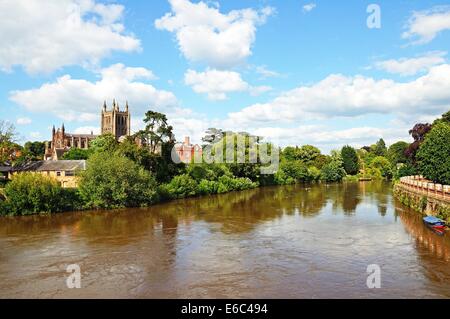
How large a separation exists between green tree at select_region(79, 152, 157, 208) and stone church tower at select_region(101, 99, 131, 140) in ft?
275

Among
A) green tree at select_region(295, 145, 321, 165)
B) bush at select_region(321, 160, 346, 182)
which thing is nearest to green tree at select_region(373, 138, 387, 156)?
green tree at select_region(295, 145, 321, 165)

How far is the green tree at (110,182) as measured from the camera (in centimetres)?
3969

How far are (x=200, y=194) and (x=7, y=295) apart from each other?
129 ft

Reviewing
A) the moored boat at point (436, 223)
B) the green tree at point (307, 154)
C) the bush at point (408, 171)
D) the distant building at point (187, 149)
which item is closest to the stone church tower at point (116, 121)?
the distant building at point (187, 149)

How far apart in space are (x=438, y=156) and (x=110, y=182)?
34010 millimetres

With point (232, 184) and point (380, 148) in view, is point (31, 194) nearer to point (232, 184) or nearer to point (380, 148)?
point (232, 184)

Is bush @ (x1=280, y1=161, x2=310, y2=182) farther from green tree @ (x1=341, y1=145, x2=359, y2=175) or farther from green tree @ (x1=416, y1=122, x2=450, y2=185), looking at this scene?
green tree @ (x1=416, y1=122, x2=450, y2=185)

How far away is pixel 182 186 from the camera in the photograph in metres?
50.5

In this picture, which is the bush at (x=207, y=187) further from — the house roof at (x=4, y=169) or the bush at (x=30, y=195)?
the house roof at (x=4, y=169)

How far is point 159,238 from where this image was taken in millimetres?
26391

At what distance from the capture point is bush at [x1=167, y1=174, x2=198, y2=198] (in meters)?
49.2

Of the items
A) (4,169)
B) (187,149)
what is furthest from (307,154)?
(4,169)
